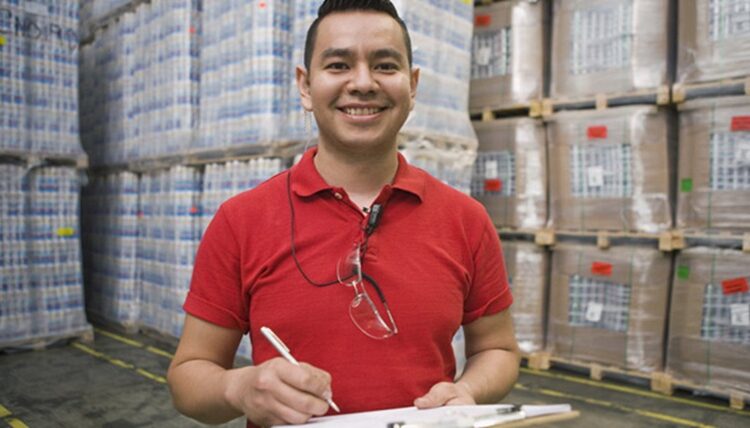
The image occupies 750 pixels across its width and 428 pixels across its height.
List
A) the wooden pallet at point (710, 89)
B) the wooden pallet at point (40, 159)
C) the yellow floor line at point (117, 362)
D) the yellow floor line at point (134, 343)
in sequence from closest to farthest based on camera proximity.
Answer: the wooden pallet at point (710, 89), the yellow floor line at point (117, 362), the yellow floor line at point (134, 343), the wooden pallet at point (40, 159)

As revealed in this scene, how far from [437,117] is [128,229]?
3.76 meters

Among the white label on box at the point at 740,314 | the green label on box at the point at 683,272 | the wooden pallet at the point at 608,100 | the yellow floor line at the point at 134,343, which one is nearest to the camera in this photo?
the white label on box at the point at 740,314

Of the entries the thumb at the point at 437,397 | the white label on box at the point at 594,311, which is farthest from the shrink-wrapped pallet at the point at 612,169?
the thumb at the point at 437,397

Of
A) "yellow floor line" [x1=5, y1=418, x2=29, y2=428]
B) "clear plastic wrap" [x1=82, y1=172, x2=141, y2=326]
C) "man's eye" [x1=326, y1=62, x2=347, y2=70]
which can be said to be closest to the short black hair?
"man's eye" [x1=326, y1=62, x2=347, y2=70]

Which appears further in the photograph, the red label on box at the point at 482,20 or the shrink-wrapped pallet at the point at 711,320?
the red label on box at the point at 482,20

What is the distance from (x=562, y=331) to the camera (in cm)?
537

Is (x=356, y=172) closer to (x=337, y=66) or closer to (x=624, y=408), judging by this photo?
(x=337, y=66)

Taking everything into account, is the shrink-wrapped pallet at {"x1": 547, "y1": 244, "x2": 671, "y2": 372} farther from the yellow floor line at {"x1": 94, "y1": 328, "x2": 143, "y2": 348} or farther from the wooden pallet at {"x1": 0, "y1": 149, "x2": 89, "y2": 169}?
the wooden pallet at {"x1": 0, "y1": 149, "x2": 89, "y2": 169}

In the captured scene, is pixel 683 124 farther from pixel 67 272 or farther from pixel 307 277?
pixel 67 272

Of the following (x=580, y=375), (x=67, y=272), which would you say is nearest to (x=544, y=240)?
(x=580, y=375)

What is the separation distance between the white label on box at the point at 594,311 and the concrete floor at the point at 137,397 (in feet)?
1.80

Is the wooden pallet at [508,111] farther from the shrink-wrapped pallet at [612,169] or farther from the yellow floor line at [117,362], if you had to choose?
the yellow floor line at [117,362]

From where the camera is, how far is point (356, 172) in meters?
1.66

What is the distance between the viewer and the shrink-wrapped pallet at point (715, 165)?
4480 mm
